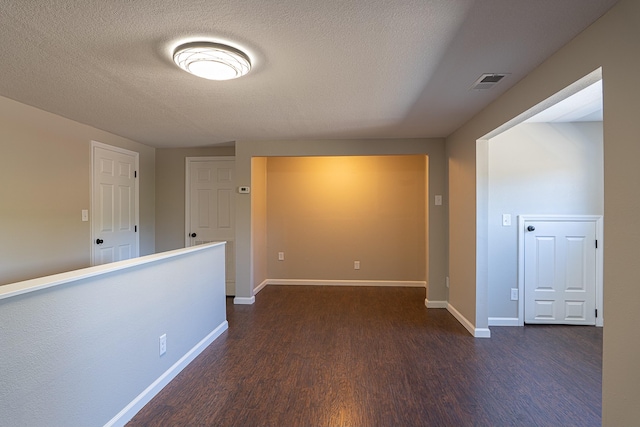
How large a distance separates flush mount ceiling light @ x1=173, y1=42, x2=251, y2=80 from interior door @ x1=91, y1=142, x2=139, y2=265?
253 centimetres

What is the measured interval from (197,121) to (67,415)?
8.94 feet

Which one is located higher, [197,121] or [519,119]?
[197,121]

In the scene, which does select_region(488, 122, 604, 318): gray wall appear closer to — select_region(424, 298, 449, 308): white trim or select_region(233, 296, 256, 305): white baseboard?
select_region(424, 298, 449, 308): white trim

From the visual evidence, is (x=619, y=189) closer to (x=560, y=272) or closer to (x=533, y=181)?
(x=533, y=181)

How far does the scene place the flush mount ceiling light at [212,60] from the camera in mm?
1771

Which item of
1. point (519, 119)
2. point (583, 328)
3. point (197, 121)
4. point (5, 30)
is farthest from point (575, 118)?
point (5, 30)

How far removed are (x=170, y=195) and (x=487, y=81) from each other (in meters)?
4.47

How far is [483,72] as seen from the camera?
2.13 m

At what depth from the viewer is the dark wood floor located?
75.5 inches

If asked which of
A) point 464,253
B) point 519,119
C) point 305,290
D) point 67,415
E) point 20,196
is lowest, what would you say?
point 305,290

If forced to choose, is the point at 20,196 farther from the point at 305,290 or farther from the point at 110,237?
the point at 305,290

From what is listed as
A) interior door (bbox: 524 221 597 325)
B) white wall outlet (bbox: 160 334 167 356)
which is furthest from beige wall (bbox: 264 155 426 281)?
white wall outlet (bbox: 160 334 167 356)

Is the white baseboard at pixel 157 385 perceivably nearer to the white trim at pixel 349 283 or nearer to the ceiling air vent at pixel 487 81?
the white trim at pixel 349 283

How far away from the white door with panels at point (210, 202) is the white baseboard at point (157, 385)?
79.3 inches
